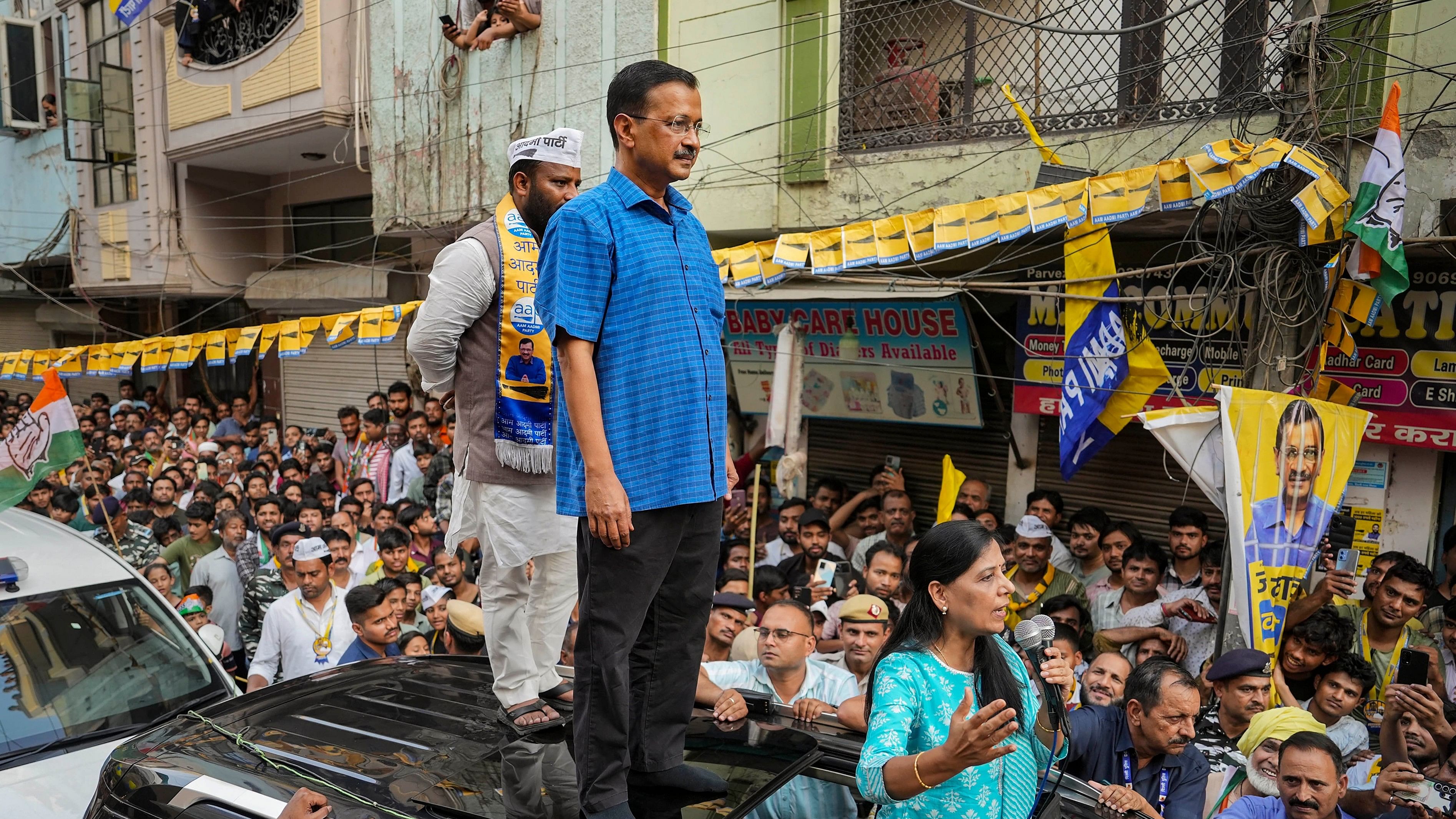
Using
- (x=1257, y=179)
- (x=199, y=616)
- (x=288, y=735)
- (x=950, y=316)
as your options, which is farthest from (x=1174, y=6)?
(x=199, y=616)

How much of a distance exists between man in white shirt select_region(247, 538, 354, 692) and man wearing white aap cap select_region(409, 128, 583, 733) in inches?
119

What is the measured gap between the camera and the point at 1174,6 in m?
7.21

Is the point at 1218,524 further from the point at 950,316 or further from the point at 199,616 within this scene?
the point at 199,616

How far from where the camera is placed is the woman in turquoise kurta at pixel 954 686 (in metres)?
2.30

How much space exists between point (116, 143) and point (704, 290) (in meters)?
17.0

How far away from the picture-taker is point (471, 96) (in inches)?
443

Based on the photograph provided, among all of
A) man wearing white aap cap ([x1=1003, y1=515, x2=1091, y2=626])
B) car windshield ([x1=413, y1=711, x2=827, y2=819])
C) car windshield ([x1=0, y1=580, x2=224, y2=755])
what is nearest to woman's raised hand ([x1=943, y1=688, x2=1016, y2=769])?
car windshield ([x1=413, y1=711, x2=827, y2=819])

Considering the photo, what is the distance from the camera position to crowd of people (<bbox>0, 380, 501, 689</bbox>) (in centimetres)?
593

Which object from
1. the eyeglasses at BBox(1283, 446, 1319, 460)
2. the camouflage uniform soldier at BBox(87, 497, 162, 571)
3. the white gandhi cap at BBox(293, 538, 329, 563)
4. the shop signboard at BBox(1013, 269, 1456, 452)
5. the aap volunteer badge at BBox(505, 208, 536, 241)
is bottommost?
the camouflage uniform soldier at BBox(87, 497, 162, 571)

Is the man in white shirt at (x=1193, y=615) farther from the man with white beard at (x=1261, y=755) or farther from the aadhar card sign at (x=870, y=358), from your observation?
the aadhar card sign at (x=870, y=358)

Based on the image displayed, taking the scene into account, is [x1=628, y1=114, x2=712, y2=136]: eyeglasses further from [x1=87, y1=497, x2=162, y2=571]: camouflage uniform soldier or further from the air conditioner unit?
the air conditioner unit

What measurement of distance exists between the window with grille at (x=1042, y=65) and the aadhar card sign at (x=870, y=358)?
1496mm

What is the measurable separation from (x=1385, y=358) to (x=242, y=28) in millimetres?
13755

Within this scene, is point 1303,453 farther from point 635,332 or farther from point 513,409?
point 635,332
